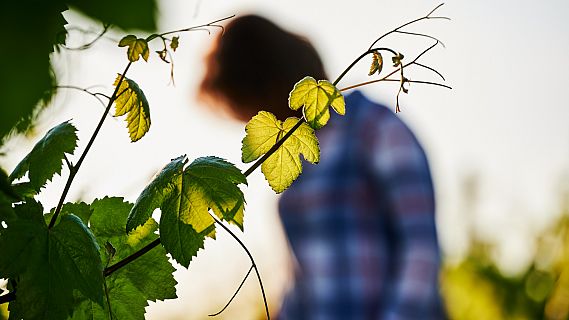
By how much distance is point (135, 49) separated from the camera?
1.76 feet

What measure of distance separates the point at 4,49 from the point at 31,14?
0.04 feet

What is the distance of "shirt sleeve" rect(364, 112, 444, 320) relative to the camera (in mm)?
2762

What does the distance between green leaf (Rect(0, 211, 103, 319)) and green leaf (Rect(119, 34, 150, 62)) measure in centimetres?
12

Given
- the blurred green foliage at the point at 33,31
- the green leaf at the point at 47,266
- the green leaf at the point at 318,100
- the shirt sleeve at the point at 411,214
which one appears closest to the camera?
the blurred green foliage at the point at 33,31

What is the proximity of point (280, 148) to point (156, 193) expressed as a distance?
0.37ft

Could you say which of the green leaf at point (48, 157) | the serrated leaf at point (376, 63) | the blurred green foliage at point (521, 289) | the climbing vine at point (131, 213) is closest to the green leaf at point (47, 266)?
the climbing vine at point (131, 213)

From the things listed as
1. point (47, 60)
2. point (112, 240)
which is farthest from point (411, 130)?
point (47, 60)

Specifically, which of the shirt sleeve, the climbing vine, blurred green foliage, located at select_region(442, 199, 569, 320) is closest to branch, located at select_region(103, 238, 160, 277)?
the climbing vine

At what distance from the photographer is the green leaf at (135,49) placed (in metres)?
0.53

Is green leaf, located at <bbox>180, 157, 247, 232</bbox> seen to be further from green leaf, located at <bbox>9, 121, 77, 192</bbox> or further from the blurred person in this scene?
the blurred person

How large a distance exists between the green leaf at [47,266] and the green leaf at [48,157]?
103mm

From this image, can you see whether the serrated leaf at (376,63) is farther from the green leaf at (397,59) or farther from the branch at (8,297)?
the branch at (8,297)

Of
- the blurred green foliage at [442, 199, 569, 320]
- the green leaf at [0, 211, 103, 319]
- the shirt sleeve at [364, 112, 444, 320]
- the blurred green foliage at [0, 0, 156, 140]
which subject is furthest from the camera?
the blurred green foliage at [442, 199, 569, 320]

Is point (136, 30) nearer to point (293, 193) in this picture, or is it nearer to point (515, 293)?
point (293, 193)
